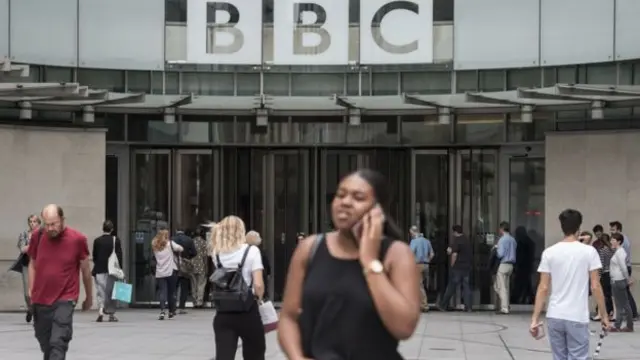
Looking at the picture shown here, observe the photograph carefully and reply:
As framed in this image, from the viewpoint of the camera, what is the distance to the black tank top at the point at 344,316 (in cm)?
427

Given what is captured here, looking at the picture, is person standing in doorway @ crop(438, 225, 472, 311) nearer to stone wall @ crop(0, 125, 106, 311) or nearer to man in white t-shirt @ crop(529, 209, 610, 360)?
stone wall @ crop(0, 125, 106, 311)

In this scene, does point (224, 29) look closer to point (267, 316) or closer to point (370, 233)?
point (267, 316)

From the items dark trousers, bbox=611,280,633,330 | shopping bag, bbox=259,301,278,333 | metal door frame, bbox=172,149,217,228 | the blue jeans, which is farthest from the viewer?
metal door frame, bbox=172,149,217,228

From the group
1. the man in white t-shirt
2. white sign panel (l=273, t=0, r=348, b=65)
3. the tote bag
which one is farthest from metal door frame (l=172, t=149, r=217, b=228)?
the man in white t-shirt

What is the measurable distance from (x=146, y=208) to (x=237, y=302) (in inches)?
631

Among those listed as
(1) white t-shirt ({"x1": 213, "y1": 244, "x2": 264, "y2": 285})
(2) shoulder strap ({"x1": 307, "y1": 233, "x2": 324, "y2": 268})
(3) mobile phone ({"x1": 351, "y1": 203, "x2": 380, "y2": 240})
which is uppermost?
(3) mobile phone ({"x1": 351, "y1": 203, "x2": 380, "y2": 240})

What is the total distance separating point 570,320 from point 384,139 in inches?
648

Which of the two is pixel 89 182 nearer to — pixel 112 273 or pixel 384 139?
pixel 112 273

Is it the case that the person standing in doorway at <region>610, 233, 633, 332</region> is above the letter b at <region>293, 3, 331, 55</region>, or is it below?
below

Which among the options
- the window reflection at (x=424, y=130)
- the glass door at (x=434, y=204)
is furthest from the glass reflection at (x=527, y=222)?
the window reflection at (x=424, y=130)

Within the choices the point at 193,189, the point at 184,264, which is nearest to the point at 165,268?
the point at 184,264

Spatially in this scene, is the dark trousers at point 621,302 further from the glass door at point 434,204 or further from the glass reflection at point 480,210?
the glass door at point 434,204

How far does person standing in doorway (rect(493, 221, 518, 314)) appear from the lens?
2391 centimetres

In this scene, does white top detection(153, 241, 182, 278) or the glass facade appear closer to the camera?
white top detection(153, 241, 182, 278)
